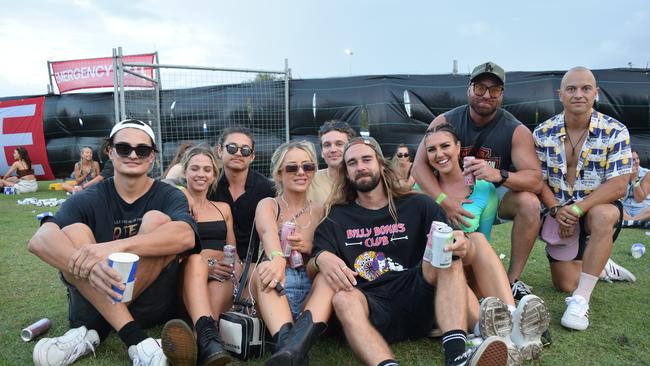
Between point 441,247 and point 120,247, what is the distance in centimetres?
177

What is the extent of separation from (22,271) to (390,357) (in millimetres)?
4156

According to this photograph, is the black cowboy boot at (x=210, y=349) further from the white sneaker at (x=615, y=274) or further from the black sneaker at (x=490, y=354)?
the white sneaker at (x=615, y=274)

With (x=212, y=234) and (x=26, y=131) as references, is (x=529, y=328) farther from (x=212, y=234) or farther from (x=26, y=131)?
(x=26, y=131)

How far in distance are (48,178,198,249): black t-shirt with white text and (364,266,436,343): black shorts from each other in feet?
4.12

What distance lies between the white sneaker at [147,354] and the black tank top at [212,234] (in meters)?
1.03

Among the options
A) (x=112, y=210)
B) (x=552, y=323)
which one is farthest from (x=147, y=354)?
(x=552, y=323)

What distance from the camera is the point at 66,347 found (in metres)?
2.55

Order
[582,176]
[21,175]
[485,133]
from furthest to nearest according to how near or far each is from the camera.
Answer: [21,175] < [485,133] < [582,176]

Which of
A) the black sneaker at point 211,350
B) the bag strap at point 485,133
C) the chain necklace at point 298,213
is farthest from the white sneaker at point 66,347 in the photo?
the bag strap at point 485,133

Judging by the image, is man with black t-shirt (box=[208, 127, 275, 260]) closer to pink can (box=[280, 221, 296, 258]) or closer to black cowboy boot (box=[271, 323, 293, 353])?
pink can (box=[280, 221, 296, 258])

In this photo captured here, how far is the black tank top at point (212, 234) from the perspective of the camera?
347 centimetres

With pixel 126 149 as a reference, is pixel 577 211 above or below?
below

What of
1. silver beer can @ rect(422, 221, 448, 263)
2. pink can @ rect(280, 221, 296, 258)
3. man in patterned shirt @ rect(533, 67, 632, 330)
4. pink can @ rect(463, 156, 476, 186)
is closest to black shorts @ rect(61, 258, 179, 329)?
pink can @ rect(280, 221, 296, 258)

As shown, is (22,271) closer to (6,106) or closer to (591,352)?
(591,352)
